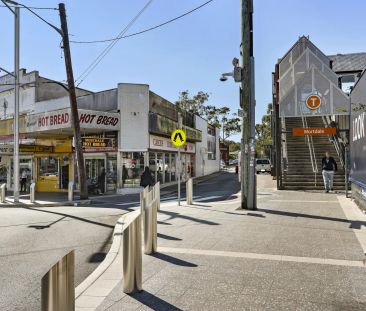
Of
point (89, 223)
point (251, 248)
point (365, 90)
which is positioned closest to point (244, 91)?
point (365, 90)

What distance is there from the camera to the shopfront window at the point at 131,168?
2378 centimetres

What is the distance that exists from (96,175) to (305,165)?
1191 centimetres

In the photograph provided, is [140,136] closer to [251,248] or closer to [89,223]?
[89,223]

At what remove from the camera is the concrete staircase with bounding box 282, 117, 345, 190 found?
2008cm

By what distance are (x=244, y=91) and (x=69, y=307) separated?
1045 cm

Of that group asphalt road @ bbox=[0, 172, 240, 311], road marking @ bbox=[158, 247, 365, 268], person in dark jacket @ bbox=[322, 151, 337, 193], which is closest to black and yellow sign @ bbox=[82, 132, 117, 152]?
asphalt road @ bbox=[0, 172, 240, 311]

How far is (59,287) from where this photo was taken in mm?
3135

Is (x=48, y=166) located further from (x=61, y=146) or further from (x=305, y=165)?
(x=305, y=165)

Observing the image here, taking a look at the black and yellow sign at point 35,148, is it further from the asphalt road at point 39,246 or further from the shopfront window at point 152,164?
the asphalt road at point 39,246

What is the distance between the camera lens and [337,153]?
2305 centimetres

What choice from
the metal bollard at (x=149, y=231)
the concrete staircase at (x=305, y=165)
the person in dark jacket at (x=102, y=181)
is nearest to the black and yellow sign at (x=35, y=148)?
the person in dark jacket at (x=102, y=181)

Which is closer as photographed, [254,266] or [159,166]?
[254,266]

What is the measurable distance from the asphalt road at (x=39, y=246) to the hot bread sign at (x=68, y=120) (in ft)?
28.8

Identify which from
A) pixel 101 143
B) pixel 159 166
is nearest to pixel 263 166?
pixel 159 166
